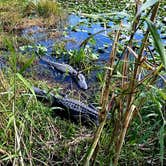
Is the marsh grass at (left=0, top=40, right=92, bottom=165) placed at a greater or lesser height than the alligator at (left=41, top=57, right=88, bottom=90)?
greater

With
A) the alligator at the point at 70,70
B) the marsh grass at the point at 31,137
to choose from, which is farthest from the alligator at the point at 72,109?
the alligator at the point at 70,70

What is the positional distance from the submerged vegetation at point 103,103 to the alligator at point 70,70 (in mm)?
81

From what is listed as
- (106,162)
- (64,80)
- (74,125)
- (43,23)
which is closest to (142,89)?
(106,162)

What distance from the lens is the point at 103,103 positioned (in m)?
1.19

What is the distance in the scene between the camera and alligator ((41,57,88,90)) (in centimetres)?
325

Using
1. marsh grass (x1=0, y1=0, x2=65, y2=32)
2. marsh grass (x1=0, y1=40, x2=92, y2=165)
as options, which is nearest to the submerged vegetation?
marsh grass (x1=0, y1=40, x2=92, y2=165)

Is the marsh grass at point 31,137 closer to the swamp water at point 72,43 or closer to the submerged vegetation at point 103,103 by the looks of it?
the submerged vegetation at point 103,103

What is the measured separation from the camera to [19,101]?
199 cm

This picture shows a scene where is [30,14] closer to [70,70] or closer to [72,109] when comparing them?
[70,70]

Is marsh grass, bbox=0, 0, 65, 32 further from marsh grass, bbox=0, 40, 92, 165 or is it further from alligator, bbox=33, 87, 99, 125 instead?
marsh grass, bbox=0, 40, 92, 165

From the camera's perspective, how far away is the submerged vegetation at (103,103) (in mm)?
1083

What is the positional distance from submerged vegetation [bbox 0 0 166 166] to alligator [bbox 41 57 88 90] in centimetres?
8

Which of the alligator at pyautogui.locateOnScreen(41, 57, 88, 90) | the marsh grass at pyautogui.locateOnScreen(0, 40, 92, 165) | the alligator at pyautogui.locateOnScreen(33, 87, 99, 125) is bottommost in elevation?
the alligator at pyautogui.locateOnScreen(41, 57, 88, 90)

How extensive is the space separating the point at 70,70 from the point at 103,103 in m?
2.29
